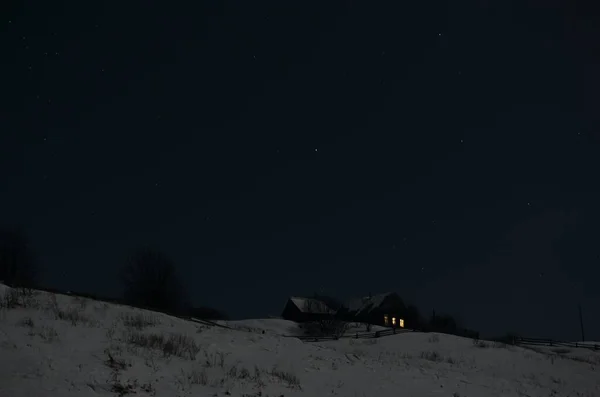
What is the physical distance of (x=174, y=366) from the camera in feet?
35.1

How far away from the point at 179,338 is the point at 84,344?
2.87 meters

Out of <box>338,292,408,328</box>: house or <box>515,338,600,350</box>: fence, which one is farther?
<box>338,292,408,328</box>: house

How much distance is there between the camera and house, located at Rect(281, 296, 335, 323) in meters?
74.7

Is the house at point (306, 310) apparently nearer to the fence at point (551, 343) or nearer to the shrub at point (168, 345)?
the fence at point (551, 343)

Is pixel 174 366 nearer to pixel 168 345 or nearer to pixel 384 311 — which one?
pixel 168 345

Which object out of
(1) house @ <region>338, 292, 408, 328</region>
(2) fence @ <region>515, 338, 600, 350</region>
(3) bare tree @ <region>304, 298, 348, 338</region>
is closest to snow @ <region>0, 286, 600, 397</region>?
(2) fence @ <region>515, 338, 600, 350</region>

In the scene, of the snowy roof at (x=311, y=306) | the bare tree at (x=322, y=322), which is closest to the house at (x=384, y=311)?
the bare tree at (x=322, y=322)

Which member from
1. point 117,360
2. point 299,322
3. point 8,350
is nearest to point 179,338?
point 117,360

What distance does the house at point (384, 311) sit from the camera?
236ft

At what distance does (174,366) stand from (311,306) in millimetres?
66832

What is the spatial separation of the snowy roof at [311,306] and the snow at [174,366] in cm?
5638

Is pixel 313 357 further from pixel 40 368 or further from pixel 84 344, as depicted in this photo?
pixel 40 368

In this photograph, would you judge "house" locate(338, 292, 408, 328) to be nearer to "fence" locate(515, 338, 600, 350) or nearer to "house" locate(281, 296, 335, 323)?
"house" locate(281, 296, 335, 323)

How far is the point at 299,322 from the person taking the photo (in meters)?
73.8
